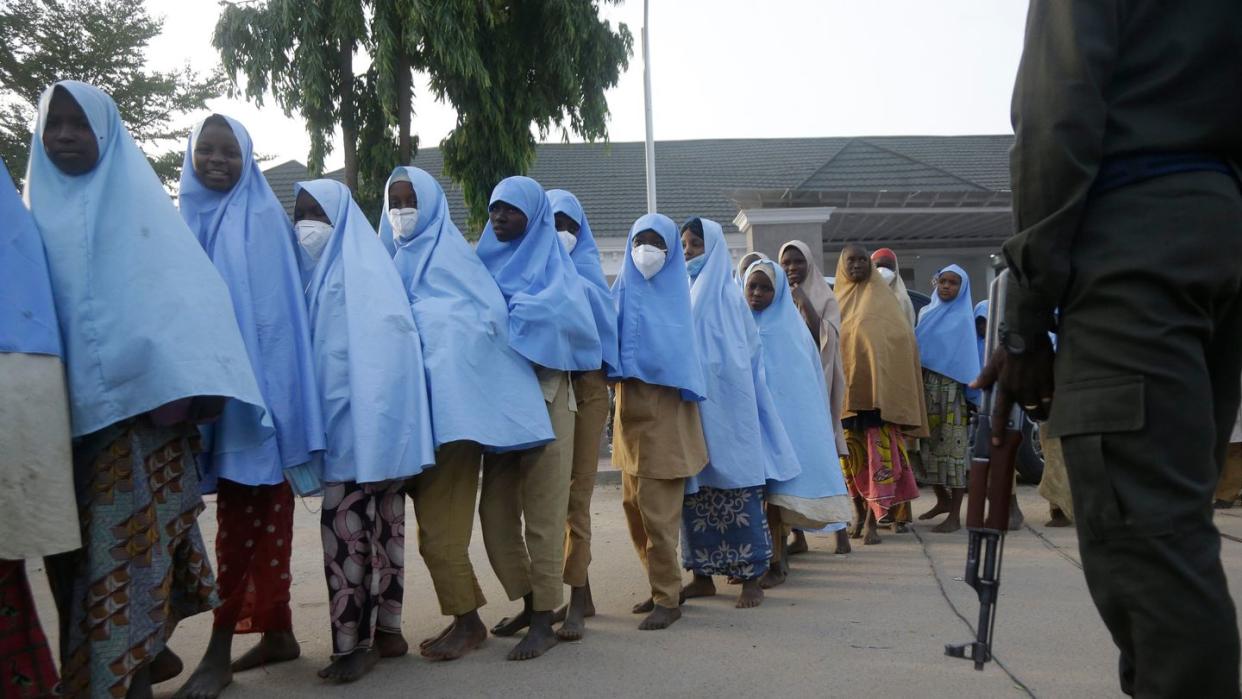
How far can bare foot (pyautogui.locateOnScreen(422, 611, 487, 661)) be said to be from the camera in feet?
13.1

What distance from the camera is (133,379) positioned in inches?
121

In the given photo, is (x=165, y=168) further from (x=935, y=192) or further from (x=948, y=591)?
(x=948, y=591)

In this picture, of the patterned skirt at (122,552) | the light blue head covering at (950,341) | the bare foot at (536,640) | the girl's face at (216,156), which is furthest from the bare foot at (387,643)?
the light blue head covering at (950,341)

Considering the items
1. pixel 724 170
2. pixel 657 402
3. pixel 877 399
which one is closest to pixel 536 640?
pixel 657 402

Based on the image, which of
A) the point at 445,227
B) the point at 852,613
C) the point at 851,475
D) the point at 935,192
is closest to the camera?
the point at 445,227

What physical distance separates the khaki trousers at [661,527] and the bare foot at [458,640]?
0.84m

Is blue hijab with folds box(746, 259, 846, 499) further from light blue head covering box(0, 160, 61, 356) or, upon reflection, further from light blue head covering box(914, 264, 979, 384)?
light blue head covering box(0, 160, 61, 356)

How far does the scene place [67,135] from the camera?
10.5ft

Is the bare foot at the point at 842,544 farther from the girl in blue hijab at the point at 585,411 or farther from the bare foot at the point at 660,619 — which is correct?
the girl in blue hijab at the point at 585,411

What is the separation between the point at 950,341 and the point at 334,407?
530cm

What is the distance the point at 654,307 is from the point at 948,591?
80.4 inches

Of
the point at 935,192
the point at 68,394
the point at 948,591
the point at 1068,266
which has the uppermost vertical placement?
the point at 935,192

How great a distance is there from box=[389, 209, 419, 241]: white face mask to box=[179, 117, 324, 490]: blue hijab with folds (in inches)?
19.9

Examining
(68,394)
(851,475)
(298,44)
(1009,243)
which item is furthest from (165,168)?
(1009,243)
